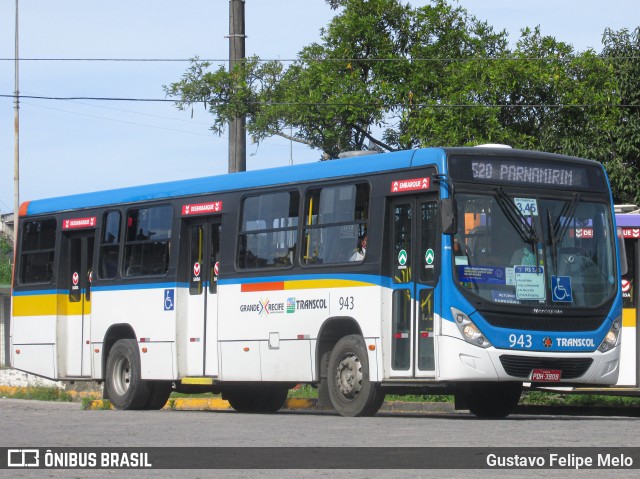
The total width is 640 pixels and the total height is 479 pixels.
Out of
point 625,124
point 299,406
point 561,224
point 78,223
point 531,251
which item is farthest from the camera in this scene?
point 625,124

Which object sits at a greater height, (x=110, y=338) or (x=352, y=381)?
(x=110, y=338)

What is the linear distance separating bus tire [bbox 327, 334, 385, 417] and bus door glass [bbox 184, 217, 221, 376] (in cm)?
271

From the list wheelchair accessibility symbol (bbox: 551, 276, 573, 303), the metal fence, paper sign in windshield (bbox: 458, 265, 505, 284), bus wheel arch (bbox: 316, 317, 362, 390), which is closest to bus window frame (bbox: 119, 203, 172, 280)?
bus wheel arch (bbox: 316, 317, 362, 390)

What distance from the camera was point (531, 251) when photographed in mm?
15461

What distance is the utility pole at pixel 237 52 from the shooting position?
84.0ft

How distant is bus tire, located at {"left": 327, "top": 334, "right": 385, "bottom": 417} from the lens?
16078mm

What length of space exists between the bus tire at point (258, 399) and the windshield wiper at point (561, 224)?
6.14 metres

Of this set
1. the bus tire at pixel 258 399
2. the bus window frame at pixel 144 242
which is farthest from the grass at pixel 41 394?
the bus tire at pixel 258 399

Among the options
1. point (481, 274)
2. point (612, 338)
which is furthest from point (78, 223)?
point (612, 338)

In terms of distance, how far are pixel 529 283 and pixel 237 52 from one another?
12760mm

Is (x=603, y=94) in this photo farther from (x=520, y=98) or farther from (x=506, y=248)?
(x=506, y=248)

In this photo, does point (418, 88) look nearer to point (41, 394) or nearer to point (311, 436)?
point (41, 394)

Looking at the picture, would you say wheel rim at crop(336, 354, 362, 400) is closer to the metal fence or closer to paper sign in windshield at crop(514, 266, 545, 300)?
paper sign in windshield at crop(514, 266, 545, 300)

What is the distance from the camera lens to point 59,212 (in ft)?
72.7
